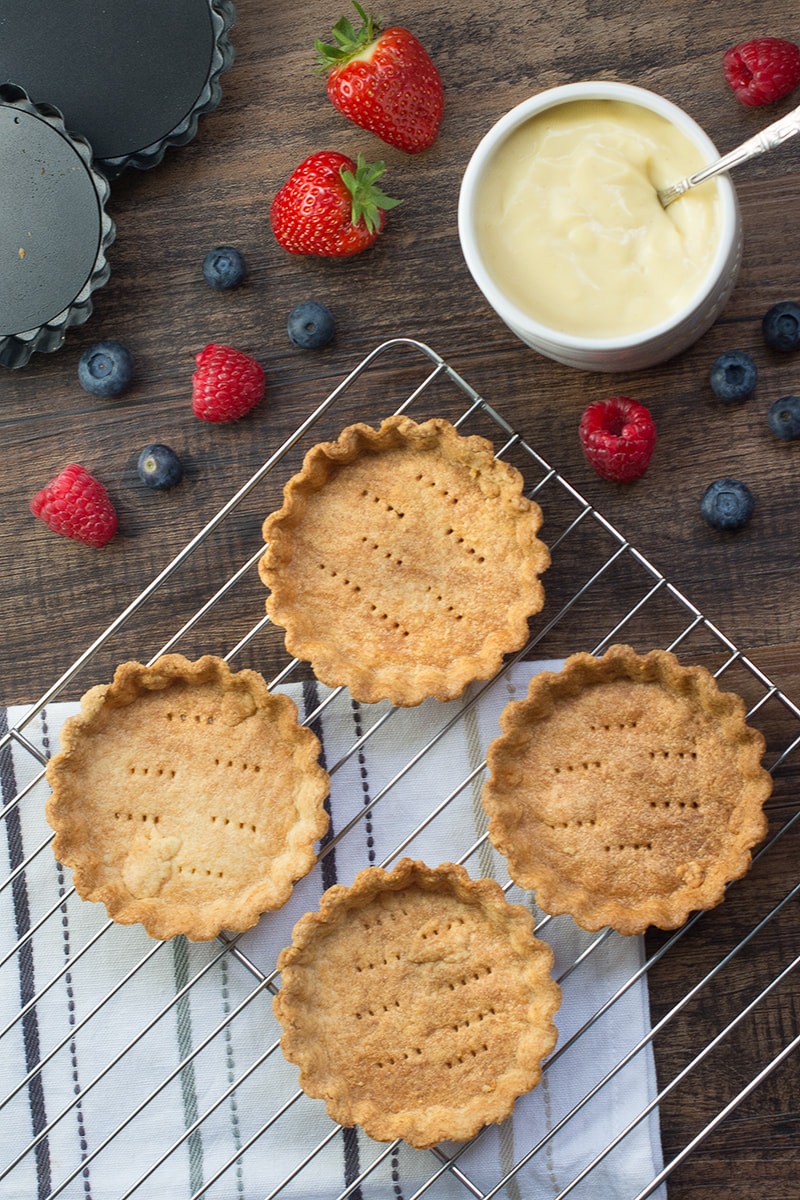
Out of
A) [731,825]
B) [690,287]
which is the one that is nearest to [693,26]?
[690,287]

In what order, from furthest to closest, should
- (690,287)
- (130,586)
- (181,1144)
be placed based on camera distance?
(130,586) < (181,1144) < (690,287)

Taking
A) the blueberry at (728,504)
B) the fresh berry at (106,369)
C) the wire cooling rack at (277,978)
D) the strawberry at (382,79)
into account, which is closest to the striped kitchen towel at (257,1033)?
the wire cooling rack at (277,978)

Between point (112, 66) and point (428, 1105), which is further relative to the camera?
point (112, 66)

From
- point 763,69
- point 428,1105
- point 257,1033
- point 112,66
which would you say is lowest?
point 428,1105

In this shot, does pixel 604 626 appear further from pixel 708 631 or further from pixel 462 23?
pixel 462 23

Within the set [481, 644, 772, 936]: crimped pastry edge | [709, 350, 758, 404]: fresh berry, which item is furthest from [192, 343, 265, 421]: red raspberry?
[709, 350, 758, 404]: fresh berry

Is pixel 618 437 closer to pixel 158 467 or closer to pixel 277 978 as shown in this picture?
pixel 158 467

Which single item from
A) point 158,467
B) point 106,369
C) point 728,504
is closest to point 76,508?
point 158,467
